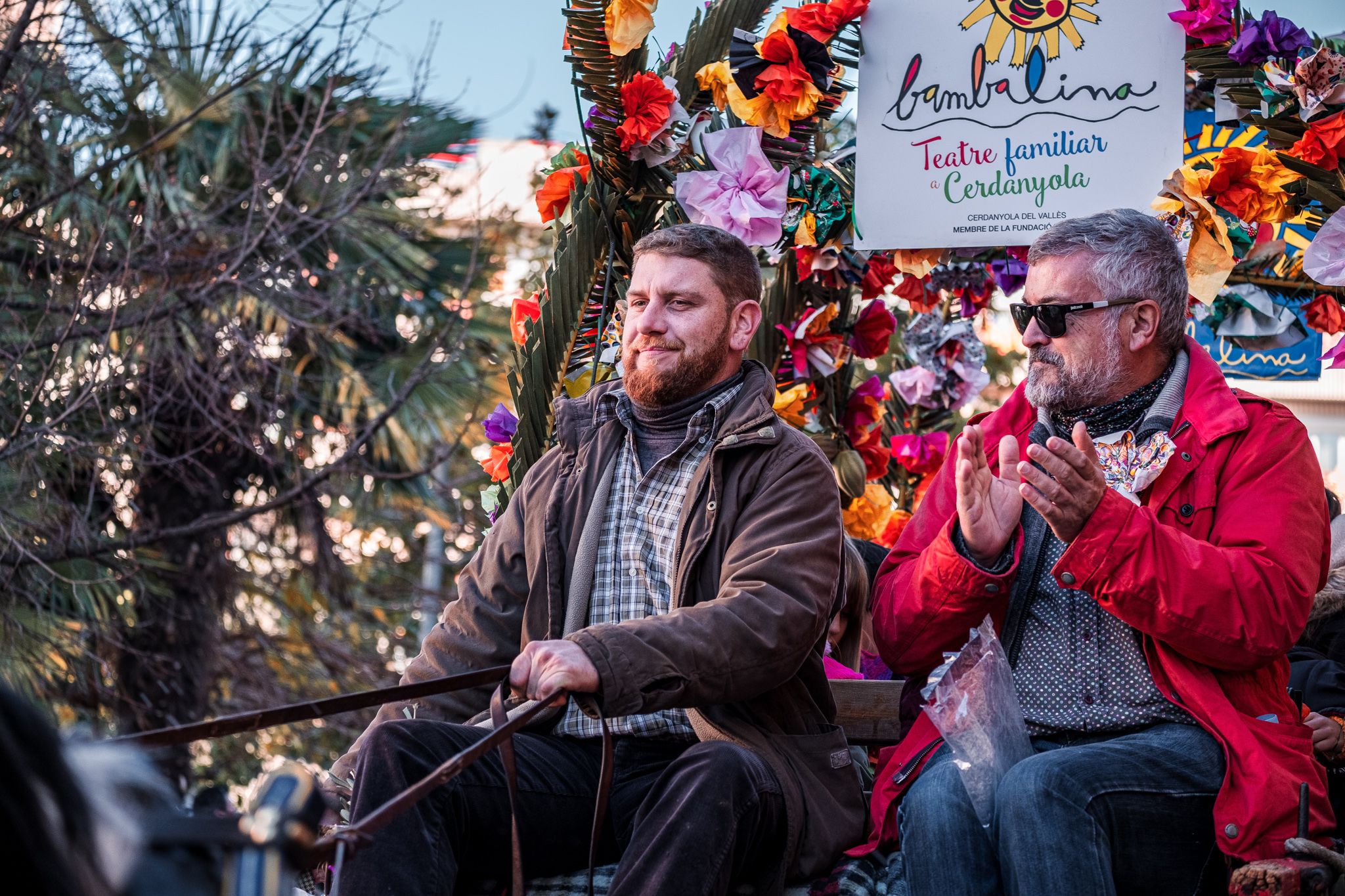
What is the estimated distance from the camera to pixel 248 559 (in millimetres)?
9938

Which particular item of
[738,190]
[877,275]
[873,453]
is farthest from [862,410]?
[738,190]

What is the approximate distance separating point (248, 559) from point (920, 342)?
6.14m

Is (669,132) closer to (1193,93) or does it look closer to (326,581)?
(1193,93)

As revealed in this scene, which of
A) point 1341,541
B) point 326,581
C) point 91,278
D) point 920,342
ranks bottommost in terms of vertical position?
point 326,581

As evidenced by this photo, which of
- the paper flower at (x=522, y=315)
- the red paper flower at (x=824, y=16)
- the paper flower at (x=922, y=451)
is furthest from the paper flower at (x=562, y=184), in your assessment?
the paper flower at (x=922, y=451)

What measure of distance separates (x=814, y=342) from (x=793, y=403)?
0.25 metres

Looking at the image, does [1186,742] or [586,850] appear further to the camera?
[586,850]

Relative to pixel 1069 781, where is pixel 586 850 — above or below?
below

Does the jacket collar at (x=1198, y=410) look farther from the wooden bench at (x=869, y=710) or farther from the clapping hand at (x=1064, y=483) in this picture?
the wooden bench at (x=869, y=710)

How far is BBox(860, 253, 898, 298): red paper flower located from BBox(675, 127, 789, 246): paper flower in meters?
0.53

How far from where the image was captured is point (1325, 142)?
12.2 ft

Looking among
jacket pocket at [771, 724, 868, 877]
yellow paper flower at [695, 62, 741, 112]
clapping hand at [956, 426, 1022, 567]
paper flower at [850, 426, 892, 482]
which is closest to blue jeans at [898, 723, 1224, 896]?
jacket pocket at [771, 724, 868, 877]

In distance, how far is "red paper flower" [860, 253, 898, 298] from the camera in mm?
4738

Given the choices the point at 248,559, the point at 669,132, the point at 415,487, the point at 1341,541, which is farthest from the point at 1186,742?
the point at 248,559
